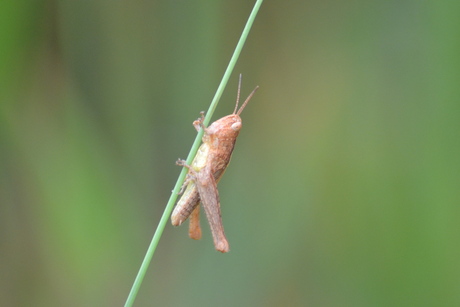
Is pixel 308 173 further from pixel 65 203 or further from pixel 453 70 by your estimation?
pixel 65 203

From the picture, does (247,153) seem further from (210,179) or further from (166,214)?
(166,214)

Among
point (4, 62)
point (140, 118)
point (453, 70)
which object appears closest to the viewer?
point (4, 62)

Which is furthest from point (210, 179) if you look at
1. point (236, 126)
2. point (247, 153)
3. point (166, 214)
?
point (166, 214)

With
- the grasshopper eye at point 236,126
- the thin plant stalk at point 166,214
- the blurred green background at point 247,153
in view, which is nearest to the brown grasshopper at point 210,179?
the grasshopper eye at point 236,126

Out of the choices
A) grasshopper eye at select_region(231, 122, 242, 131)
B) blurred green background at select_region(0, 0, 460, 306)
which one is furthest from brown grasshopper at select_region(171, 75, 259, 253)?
blurred green background at select_region(0, 0, 460, 306)

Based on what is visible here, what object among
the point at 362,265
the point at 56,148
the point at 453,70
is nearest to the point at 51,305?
the point at 56,148

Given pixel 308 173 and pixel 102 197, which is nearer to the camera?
pixel 102 197
